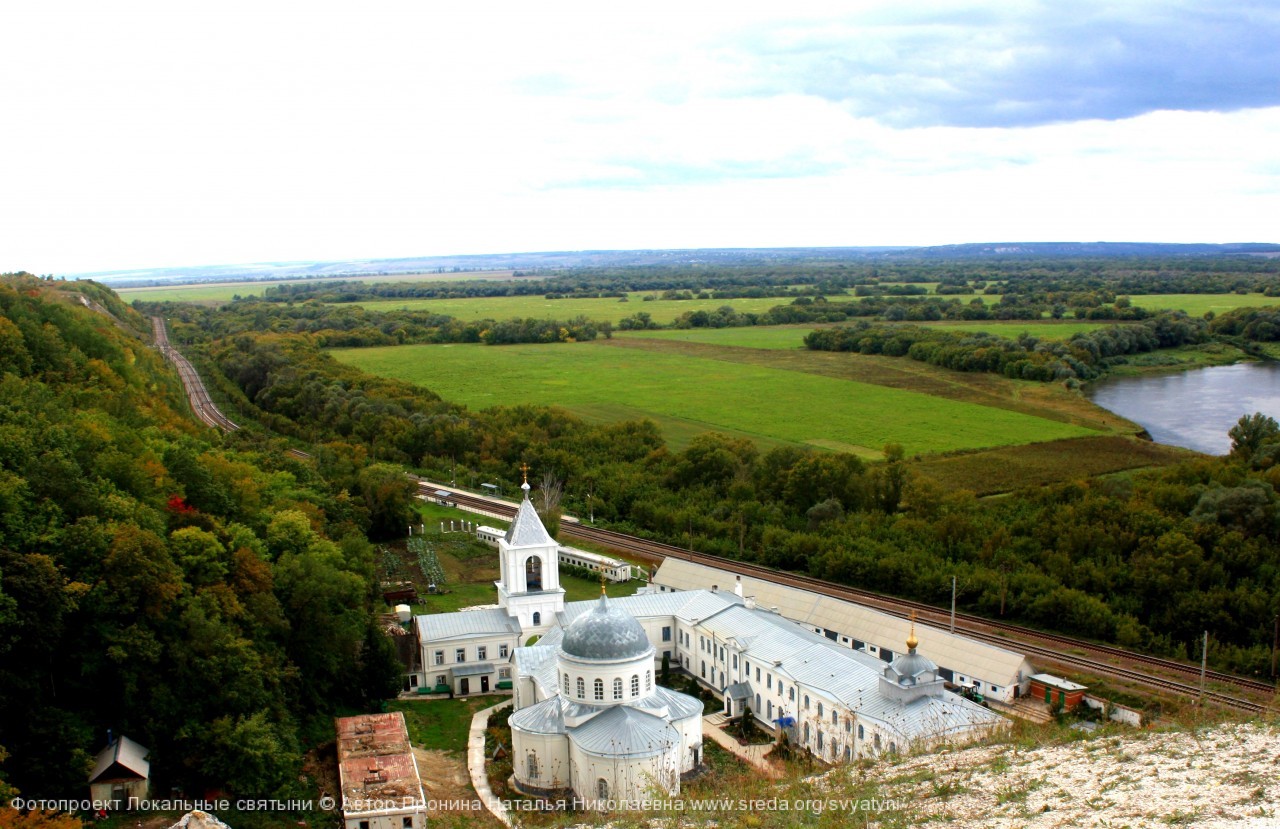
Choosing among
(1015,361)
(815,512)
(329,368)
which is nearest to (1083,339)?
(1015,361)

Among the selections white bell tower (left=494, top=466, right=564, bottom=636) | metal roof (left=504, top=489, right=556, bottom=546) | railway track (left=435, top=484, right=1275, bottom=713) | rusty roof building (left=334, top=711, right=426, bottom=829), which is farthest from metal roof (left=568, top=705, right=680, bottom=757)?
railway track (left=435, top=484, right=1275, bottom=713)

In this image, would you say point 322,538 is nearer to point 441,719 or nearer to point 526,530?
point 526,530

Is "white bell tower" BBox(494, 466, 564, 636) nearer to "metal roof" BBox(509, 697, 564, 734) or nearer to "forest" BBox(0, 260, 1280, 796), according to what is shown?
"forest" BBox(0, 260, 1280, 796)

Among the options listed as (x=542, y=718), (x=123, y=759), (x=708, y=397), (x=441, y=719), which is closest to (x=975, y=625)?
(x=542, y=718)

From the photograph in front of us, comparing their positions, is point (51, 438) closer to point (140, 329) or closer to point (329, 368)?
point (329, 368)

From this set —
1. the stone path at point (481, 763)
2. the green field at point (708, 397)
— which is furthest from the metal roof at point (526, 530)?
the green field at point (708, 397)

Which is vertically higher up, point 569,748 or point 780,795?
point 780,795
